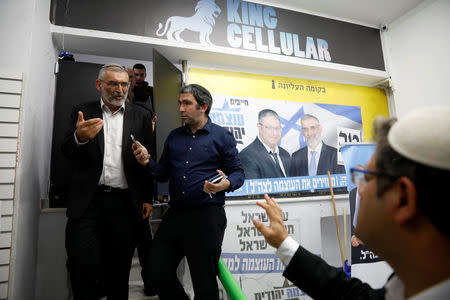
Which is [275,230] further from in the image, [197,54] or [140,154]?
[197,54]

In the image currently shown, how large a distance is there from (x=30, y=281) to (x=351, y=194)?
3113 millimetres

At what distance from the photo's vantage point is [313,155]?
12.2ft

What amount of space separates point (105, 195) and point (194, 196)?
634 millimetres

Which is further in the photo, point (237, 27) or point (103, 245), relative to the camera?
point (237, 27)

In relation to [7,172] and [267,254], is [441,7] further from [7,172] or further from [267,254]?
[7,172]

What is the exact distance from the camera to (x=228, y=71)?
345 cm

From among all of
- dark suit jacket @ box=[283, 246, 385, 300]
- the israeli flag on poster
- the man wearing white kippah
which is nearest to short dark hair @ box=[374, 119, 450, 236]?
the man wearing white kippah

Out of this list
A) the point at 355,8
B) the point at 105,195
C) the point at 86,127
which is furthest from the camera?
the point at 355,8

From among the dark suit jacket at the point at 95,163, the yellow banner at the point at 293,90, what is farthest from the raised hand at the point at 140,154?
the yellow banner at the point at 293,90

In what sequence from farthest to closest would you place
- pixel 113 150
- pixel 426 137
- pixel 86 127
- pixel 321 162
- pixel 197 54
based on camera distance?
pixel 321 162
pixel 197 54
pixel 113 150
pixel 86 127
pixel 426 137

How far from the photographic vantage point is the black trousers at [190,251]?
5.99 ft

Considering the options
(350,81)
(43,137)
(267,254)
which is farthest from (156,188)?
(350,81)

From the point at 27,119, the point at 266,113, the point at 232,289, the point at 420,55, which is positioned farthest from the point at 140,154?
the point at 420,55

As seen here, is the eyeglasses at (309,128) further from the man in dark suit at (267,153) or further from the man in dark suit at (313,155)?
the man in dark suit at (267,153)
